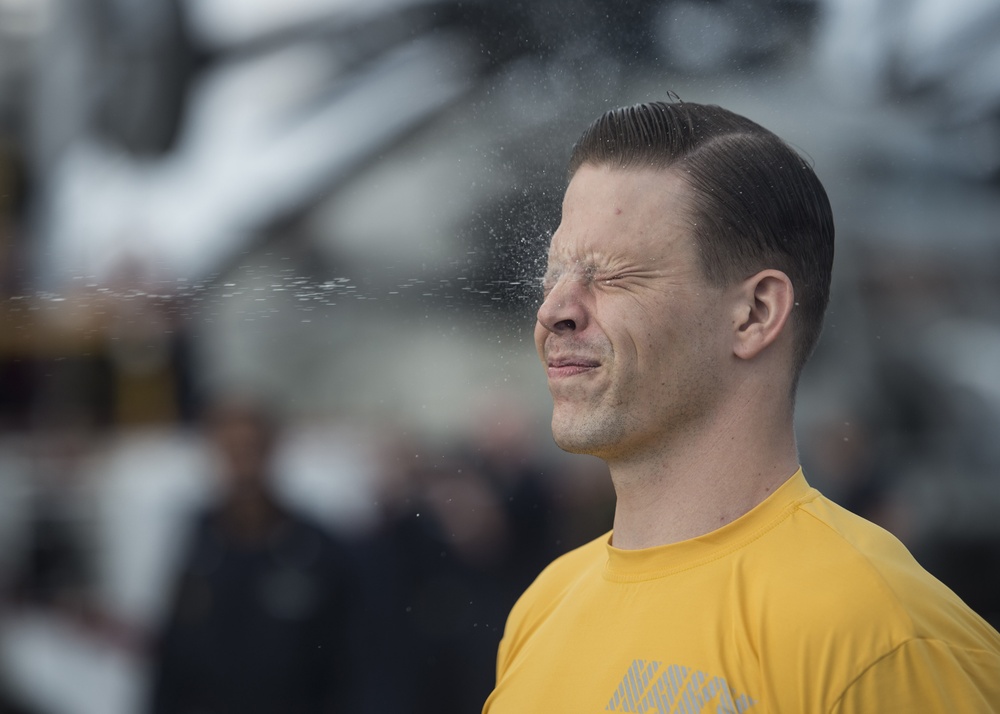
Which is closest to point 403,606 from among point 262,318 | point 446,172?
point 446,172

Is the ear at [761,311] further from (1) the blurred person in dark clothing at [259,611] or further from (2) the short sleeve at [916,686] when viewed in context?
(1) the blurred person in dark clothing at [259,611]

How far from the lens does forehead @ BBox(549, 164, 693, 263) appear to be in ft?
3.78

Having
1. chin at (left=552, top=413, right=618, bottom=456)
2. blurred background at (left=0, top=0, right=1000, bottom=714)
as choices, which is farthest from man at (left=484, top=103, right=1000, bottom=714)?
blurred background at (left=0, top=0, right=1000, bottom=714)

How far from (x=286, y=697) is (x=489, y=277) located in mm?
1488

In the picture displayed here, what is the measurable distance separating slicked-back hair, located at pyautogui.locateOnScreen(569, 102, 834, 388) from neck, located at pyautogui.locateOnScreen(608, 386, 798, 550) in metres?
0.09

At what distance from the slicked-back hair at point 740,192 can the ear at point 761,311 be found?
0.02m

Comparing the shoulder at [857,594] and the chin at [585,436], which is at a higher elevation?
the chin at [585,436]

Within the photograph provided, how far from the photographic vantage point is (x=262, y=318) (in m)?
3.99

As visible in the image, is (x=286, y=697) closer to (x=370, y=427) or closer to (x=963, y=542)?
(x=370, y=427)

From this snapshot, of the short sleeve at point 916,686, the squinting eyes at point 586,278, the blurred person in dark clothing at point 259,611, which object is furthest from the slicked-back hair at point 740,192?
the blurred person in dark clothing at point 259,611

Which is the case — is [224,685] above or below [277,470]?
below

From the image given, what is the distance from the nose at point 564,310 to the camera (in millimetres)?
1175

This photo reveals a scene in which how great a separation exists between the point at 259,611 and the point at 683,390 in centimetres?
184

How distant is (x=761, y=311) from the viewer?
115 cm
